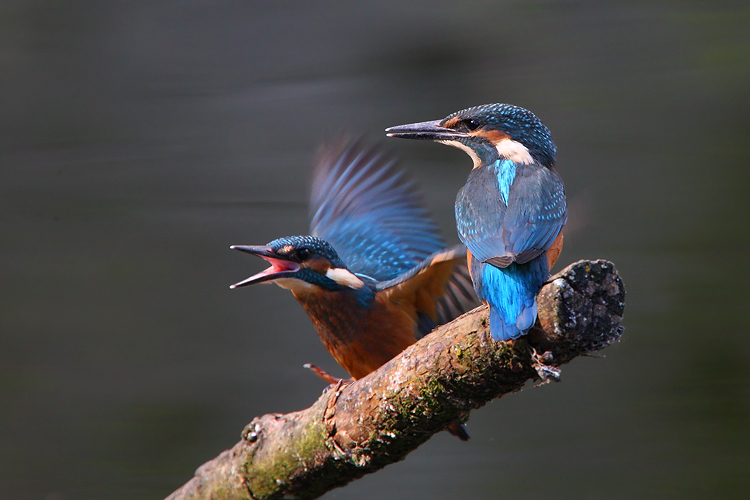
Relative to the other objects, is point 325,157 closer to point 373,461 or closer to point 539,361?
point 373,461

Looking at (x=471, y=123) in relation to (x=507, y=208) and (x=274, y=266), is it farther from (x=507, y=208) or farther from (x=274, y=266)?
(x=274, y=266)

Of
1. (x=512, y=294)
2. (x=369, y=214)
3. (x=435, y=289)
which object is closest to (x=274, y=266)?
(x=435, y=289)

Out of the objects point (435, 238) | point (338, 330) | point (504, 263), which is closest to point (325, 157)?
point (435, 238)

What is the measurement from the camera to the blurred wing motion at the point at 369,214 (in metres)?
2.11

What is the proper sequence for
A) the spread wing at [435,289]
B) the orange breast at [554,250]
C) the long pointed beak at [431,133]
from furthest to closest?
the spread wing at [435,289] < the long pointed beak at [431,133] < the orange breast at [554,250]

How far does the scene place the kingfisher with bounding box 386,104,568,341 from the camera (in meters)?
0.94

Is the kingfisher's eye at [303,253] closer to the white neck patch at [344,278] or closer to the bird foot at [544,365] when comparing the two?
the white neck patch at [344,278]

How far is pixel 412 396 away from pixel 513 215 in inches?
13.3

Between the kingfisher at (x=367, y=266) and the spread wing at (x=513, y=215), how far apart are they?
0.20 meters

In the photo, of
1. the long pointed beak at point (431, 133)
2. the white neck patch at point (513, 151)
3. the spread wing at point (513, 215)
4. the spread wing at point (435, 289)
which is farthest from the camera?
the spread wing at point (435, 289)

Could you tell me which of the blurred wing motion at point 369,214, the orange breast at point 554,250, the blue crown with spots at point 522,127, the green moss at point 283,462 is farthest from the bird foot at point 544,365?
the blurred wing motion at point 369,214

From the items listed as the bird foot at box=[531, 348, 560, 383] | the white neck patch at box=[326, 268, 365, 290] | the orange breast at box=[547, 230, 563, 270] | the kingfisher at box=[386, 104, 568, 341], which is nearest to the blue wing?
the white neck patch at box=[326, 268, 365, 290]

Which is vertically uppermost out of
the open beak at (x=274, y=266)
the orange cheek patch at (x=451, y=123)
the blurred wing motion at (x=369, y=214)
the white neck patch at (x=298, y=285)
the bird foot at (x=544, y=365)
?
the blurred wing motion at (x=369, y=214)

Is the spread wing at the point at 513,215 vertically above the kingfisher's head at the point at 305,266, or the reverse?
the kingfisher's head at the point at 305,266
